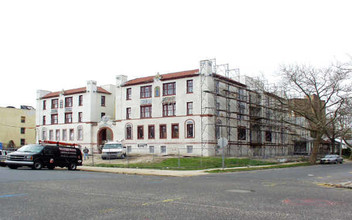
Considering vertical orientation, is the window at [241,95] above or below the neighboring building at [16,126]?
above

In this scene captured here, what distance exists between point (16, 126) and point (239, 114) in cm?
5067

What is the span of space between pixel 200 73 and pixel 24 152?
2755 cm

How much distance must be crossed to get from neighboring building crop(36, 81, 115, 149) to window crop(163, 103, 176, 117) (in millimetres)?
9905

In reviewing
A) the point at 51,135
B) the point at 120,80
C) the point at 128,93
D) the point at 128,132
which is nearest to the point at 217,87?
the point at 128,93

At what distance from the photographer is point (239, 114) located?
172 ft

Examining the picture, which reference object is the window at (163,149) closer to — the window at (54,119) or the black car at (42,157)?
the window at (54,119)

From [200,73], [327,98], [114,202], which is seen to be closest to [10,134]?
[200,73]

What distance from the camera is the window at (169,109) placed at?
5028 centimetres

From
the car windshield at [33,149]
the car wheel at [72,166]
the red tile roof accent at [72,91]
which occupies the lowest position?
the car wheel at [72,166]

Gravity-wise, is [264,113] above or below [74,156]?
above

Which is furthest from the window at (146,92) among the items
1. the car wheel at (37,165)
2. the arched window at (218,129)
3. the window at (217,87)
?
the car wheel at (37,165)

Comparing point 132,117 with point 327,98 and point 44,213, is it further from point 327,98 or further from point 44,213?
point 44,213

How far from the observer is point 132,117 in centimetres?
5375

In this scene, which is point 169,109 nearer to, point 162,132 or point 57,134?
point 162,132
